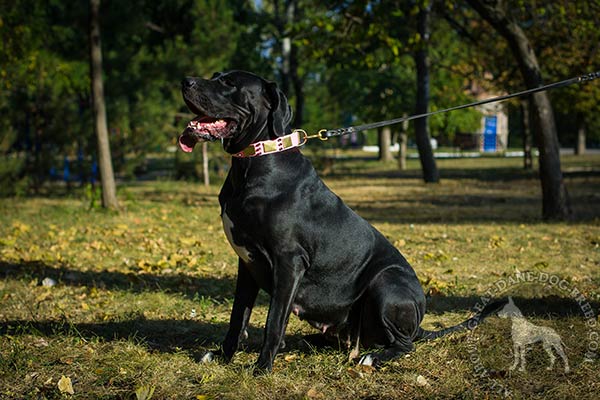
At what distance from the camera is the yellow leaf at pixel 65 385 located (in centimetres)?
351

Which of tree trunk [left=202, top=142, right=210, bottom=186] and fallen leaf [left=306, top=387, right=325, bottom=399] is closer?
fallen leaf [left=306, top=387, right=325, bottom=399]

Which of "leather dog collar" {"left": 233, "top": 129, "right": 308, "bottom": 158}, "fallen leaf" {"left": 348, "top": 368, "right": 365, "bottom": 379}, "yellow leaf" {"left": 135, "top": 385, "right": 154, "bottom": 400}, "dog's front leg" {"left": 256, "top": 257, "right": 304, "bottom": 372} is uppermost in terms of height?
"leather dog collar" {"left": 233, "top": 129, "right": 308, "bottom": 158}

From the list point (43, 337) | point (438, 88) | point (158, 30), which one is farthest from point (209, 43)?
point (43, 337)

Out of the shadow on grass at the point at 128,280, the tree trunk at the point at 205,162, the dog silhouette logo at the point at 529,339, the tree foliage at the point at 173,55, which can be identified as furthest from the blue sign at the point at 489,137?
the dog silhouette logo at the point at 529,339

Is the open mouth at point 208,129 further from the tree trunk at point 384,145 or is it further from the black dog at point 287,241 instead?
the tree trunk at point 384,145

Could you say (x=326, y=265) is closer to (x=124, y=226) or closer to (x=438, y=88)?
(x=124, y=226)

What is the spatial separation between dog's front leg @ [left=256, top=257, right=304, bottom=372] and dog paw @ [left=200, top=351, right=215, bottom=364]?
1.33ft

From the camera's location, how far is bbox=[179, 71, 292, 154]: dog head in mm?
3703

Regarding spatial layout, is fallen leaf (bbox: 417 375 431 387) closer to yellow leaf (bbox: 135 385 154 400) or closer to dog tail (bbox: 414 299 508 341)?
dog tail (bbox: 414 299 508 341)

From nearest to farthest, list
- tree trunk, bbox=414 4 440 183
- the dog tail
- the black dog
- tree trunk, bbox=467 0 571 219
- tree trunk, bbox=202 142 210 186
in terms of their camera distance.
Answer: the black dog, the dog tail, tree trunk, bbox=467 0 571 219, tree trunk, bbox=202 142 210 186, tree trunk, bbox=414 4 440 183

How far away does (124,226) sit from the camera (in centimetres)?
1027

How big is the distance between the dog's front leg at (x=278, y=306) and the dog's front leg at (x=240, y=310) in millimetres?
348

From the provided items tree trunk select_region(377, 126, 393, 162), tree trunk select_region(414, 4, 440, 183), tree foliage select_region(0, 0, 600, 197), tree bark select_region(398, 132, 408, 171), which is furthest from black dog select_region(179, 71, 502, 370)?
tree trunk select_region(377, 126, 393, 162)

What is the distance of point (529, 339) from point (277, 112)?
7.33 ft
